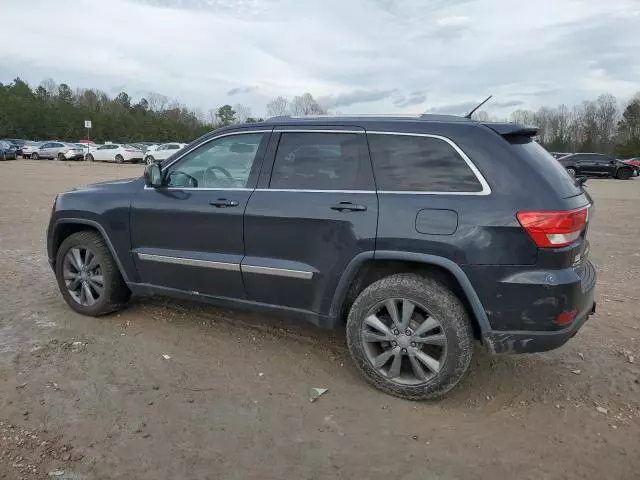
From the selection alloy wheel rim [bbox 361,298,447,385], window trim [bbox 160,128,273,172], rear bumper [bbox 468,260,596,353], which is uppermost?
window trim [bbox 160,128,273,172]

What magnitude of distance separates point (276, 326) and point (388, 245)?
1.74 meters

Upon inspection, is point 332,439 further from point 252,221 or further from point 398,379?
point 252,221

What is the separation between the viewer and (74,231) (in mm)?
5062

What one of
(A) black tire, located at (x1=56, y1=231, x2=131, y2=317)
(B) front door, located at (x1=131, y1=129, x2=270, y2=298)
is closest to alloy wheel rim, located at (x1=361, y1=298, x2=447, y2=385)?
(B) front door, located at (x1=131, y1=129, x2=270, y2=298)

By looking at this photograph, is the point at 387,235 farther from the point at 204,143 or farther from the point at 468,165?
the point at 204,143

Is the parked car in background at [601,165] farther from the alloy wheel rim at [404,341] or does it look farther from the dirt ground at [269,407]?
the alloy wheel rim at [404,341]

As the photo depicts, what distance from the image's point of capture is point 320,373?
13.0 feet

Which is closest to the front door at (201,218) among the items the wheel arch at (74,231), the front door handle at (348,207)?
the wheel arch at (74,231)

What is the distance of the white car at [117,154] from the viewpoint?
41.0m

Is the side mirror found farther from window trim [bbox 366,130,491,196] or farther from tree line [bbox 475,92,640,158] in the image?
tree line [bbox 475,92,640,158]

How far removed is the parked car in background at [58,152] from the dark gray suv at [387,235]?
143ft

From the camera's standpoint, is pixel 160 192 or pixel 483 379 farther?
pixel 160 192

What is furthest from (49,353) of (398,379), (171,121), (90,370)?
(171,121)

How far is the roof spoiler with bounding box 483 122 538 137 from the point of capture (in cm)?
346
